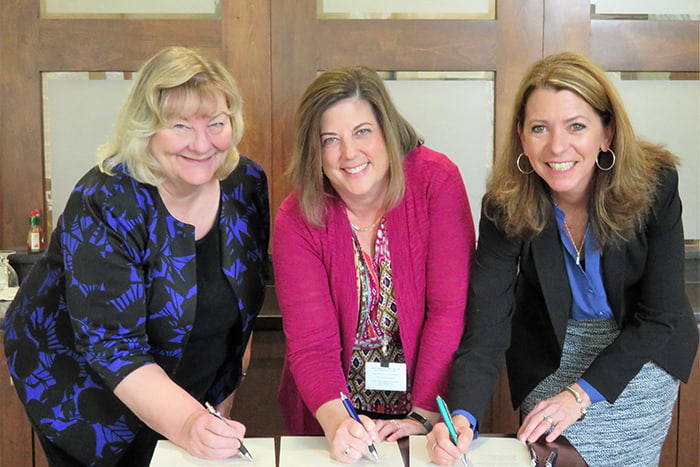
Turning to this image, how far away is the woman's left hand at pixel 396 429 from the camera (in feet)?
4.93

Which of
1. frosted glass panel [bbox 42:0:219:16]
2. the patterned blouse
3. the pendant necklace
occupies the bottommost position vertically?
the patterned blouse

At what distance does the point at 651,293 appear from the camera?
1.58 m

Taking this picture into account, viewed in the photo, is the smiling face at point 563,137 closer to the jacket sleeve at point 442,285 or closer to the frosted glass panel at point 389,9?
the jacket sleeve at point 442,285

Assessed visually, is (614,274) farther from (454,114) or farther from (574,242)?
(454,114)

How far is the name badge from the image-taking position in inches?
67.1

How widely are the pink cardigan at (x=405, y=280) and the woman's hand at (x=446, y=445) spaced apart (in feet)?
0.92

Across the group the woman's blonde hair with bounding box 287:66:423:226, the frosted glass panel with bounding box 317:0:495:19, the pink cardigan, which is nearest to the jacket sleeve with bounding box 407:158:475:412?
the pink cardigan

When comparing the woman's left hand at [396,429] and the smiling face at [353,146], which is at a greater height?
the smiling face at [353,146]

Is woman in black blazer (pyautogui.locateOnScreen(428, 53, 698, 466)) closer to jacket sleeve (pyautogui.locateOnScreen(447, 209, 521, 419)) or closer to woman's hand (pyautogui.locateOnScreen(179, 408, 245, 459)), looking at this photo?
jacket sleeve (pyautogui.locateOnScreen(447, 209, 521, 419))

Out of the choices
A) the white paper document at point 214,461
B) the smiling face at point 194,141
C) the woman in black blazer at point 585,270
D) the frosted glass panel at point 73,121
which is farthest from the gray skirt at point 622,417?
the frosted glass panel at point 73,121

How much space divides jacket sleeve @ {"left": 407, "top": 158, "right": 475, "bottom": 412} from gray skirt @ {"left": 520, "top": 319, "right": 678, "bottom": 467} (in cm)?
31

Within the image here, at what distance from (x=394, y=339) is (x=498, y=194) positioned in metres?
0.43

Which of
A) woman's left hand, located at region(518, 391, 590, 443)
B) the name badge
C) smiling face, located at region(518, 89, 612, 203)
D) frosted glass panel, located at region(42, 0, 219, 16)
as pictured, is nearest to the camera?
woman's left hand, located at region(518, 391, 590, 443)

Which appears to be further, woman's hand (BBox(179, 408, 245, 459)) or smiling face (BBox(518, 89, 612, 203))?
smiling face (BBox(518, 89, 612, 203))
